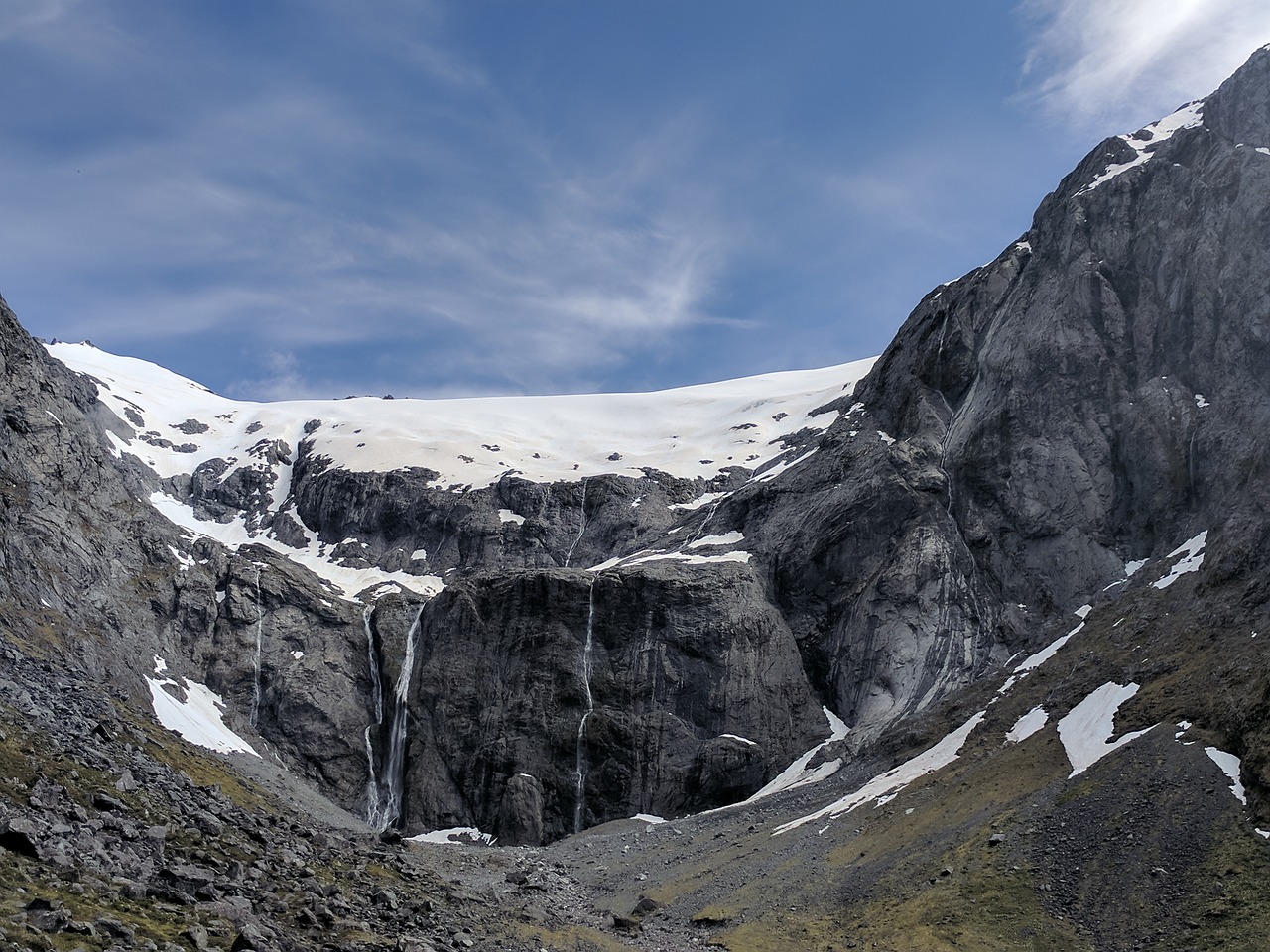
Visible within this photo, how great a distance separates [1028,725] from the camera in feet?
192

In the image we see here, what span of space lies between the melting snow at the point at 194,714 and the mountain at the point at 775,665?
546 millimetres

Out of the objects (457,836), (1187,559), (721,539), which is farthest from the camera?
(721,539)

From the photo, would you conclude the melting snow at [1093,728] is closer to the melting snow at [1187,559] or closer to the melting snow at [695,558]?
the melting snow at [1187,559]

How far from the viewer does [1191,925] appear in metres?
34.7

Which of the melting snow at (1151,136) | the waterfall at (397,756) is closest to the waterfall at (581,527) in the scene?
the waterfall at (397,756)

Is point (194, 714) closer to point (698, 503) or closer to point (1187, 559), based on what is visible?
point (698, 503)

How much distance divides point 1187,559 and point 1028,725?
18666 mm

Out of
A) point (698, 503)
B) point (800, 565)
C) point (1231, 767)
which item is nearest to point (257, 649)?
point (800, 565)

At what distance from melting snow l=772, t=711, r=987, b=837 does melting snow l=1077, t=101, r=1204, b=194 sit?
62409 mm

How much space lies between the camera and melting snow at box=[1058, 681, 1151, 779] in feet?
160

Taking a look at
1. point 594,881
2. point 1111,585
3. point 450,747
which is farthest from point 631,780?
point 1111,585

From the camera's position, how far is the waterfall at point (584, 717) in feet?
278

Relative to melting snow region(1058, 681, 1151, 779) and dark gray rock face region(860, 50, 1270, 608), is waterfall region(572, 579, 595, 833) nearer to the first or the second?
dark gray rock face region(860, 50, 1270, 608)

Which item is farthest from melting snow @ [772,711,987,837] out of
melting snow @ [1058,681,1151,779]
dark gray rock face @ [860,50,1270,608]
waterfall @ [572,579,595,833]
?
waterfall @ [572,579,595,833]
